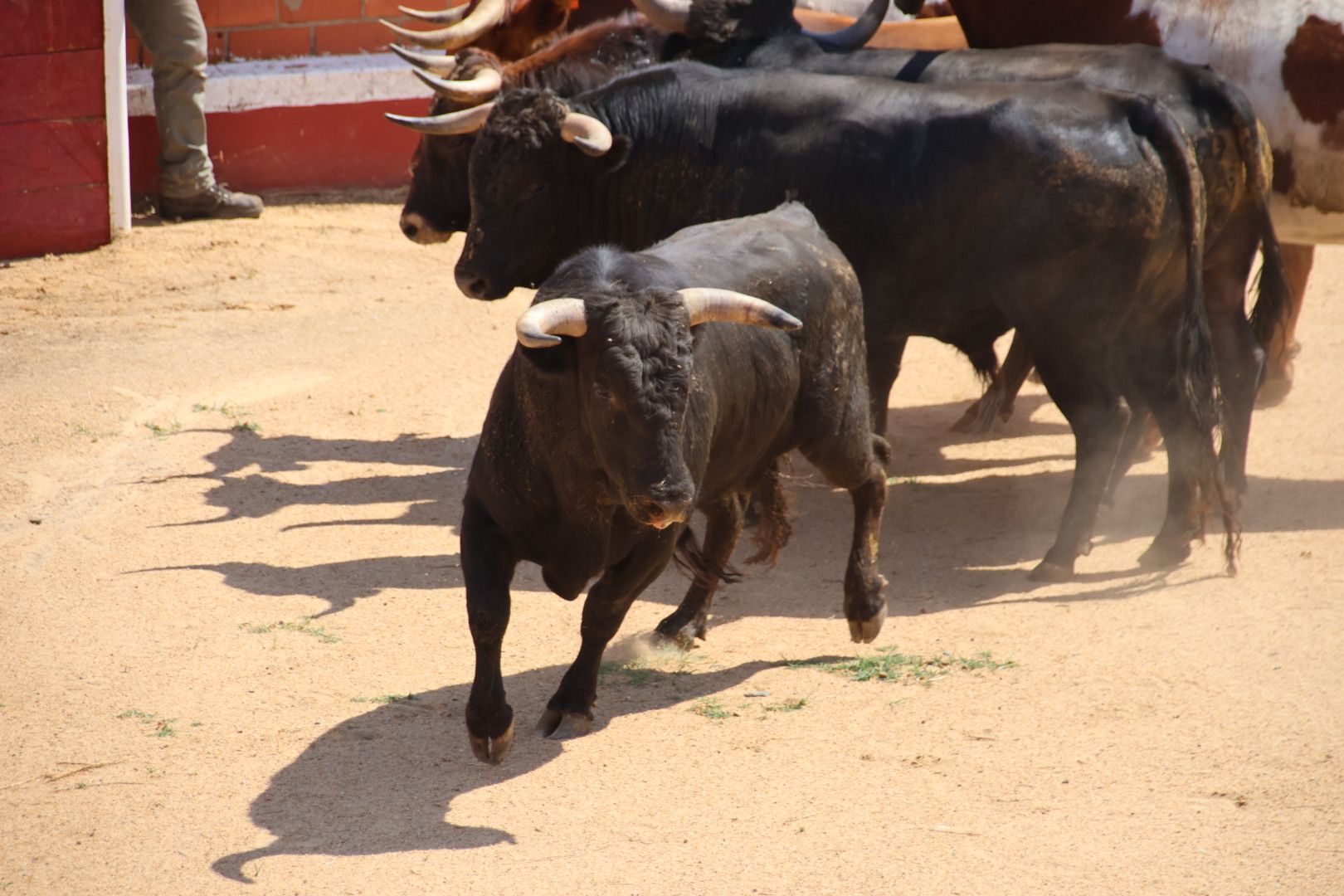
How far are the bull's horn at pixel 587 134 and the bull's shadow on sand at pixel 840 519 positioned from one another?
1.63 metres

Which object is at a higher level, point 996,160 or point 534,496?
point 996,160

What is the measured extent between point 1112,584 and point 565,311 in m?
3.04

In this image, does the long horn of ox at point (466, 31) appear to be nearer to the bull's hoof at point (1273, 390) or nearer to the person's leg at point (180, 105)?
the person's leg at point (180, 105)

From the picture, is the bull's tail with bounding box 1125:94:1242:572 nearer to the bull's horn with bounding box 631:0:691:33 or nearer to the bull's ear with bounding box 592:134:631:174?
the bull's ear with bounding box 592:134:631:174

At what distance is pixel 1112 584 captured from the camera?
6.12 m

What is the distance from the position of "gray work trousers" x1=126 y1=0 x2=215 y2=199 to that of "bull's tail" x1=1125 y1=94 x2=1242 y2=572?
20.3 ft

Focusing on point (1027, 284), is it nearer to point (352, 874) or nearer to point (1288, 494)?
point (1288, 494)

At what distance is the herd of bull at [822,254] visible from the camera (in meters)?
4.46

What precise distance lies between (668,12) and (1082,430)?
2.90 meters

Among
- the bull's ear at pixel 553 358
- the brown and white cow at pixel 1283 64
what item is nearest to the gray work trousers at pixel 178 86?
the brown and white cow at pixel 1283 64

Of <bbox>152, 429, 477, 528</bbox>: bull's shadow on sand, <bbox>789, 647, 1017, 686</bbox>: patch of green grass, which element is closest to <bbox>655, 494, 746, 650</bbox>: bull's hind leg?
<bbox>789, 647, 1017, 686</bbox>: patch of green grass

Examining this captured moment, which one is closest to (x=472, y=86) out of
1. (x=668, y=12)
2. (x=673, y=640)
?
(x=668, y=12)

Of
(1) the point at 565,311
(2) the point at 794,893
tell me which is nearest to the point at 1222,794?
(2) the point at 794,893

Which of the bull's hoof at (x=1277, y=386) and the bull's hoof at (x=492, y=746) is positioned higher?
the bull's hoof at (x=492, y=746)
